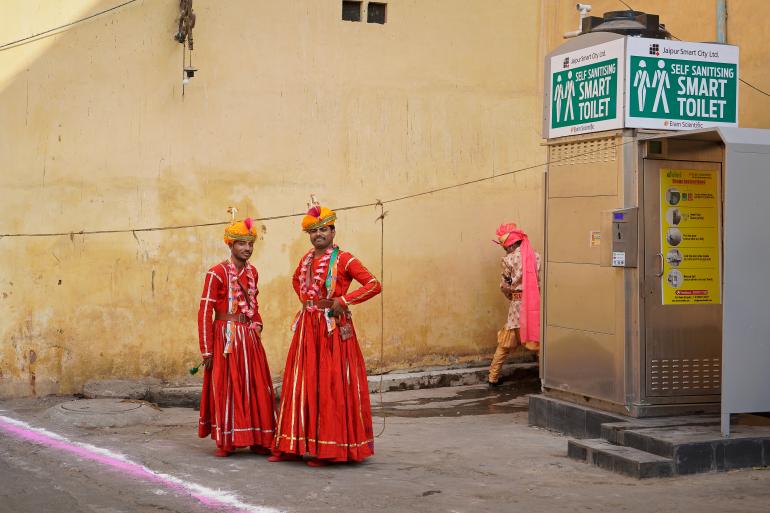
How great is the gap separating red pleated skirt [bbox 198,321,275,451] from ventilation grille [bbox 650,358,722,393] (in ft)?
10.1

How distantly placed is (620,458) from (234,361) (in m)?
2.91

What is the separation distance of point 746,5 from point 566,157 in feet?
10.0

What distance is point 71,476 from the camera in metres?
7.47

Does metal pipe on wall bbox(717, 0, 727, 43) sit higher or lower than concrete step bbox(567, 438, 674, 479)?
higher

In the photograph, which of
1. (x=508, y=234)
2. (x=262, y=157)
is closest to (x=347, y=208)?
(x=262, y=157)

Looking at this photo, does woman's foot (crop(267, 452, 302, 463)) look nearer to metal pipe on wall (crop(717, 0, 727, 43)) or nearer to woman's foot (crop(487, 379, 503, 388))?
woman's foot (crop(487, 379, 503, 388))

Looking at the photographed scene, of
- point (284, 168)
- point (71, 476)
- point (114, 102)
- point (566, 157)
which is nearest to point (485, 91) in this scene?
point (284, 168)

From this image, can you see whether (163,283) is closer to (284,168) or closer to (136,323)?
(136,323)

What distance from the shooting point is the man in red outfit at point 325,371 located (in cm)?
790

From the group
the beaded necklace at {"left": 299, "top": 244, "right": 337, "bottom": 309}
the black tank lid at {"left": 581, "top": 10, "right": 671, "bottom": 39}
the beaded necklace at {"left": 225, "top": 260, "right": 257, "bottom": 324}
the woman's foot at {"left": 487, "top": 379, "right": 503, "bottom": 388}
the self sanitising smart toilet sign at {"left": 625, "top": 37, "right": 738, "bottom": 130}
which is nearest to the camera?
the beaded necklace at {"left": 299, "top": 244, "right": 337, "bottom": 309}

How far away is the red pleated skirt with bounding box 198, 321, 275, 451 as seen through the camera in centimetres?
819

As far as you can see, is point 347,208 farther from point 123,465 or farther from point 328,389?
point 123,465

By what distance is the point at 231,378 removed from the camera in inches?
324

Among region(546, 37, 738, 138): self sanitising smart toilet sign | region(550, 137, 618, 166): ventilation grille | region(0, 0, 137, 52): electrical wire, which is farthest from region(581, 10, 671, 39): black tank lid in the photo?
region(0, 0, 137, 52): electrical wire
